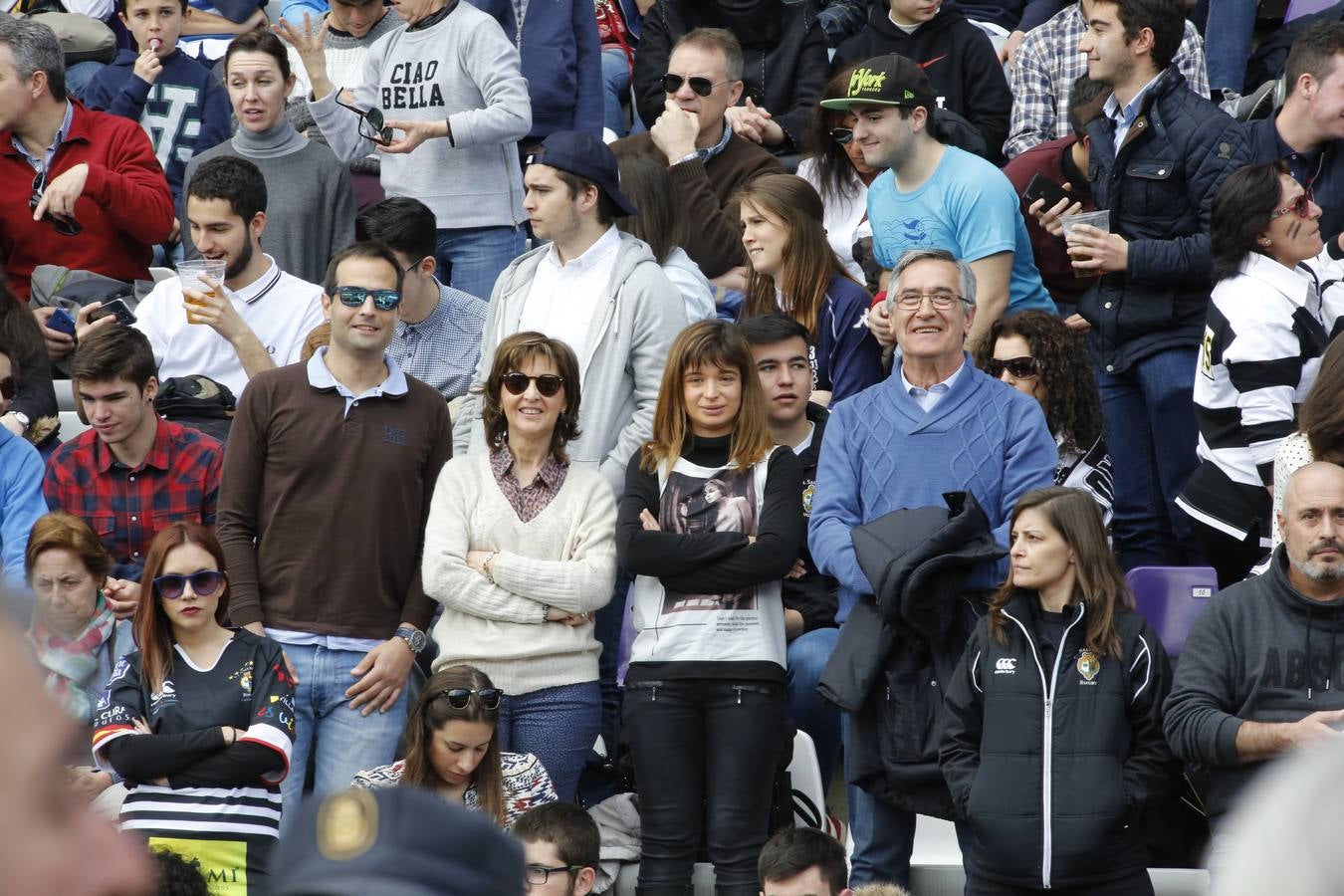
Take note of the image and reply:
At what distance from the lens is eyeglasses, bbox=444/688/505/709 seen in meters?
5.41

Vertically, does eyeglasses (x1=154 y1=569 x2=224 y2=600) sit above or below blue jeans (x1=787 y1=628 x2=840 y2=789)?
above

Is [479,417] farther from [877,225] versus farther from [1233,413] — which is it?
[1233,413]

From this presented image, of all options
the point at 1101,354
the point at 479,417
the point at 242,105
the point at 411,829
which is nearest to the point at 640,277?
the point at 479,417

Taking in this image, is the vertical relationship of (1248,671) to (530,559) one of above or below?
below

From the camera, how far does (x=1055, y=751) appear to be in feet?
16.3

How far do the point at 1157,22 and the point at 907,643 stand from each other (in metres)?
2.94

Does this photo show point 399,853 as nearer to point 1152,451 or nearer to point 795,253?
→ point 795,253

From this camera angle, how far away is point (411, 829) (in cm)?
110

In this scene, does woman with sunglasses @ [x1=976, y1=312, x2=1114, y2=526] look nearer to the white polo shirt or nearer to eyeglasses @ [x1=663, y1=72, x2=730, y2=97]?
eyeglasses @ [x1=663, y1=72, x2=730, y2=97]

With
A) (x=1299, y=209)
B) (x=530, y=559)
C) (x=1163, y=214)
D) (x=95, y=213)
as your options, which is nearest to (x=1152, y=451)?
(x=1163, y=214)

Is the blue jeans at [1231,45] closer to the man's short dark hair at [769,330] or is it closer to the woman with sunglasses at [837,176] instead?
the woman with sunglasses at [837,176]

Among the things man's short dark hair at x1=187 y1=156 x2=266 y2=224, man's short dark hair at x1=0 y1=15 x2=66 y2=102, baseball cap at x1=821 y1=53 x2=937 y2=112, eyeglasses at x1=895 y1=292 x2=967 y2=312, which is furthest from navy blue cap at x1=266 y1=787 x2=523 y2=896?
man's short dark hair at x1=0 y1=15 x2=66 y2=102

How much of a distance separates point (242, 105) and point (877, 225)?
297 centimetres

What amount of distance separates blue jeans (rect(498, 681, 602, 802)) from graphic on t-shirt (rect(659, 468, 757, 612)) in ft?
1.45
